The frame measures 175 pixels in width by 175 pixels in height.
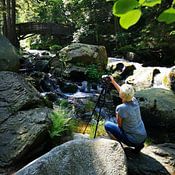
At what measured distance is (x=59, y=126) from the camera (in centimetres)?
710

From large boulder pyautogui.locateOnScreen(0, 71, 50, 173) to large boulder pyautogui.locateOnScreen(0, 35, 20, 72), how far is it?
15.2 feet

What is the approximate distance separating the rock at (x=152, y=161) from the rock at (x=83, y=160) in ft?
3.53

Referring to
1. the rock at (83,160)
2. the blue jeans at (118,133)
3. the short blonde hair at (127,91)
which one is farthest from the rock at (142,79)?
the rock at (83,160)

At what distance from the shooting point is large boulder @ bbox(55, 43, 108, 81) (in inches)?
651

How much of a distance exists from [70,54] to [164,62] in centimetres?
604

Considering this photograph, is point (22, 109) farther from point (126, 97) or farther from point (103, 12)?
point (103, 12)

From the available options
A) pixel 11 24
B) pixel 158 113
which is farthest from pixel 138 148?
pixel 11 24

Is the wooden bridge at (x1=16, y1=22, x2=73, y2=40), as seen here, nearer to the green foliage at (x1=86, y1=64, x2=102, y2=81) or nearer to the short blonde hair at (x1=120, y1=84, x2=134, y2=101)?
the green foliage at (x1=86, y1=64, x2=102, y2=81)

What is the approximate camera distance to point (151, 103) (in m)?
9.98

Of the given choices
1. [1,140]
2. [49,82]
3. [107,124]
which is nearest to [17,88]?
[1,140]

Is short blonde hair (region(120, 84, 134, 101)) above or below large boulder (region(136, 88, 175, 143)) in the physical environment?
above

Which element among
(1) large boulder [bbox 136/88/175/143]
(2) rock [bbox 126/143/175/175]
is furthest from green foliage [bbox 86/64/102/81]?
(2) rock [bbox 126/143/175/175]

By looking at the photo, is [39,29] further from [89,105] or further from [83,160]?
[83,160]

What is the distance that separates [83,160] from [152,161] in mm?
1728
